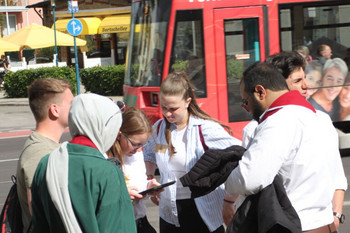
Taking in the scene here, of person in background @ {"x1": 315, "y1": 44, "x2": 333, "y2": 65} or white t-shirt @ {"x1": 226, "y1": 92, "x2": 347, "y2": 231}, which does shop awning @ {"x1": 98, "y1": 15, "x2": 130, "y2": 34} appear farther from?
white t-shirt @ {"x1": 226, "y1": 92, "x2": 347, "y2": 231}

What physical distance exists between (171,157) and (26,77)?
22.2 metres

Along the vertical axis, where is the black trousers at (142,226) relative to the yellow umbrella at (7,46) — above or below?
below

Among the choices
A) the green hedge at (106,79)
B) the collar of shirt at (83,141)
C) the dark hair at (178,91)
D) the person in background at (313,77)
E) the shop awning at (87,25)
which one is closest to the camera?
the collar of shirt at (83,141)

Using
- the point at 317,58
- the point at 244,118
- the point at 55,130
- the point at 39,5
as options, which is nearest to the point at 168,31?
the point at 244,118

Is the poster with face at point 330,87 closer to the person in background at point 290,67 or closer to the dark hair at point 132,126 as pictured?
the person in background at point 290,67

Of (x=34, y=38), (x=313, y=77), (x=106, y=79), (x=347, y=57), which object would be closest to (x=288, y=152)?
(x=313, y=77)

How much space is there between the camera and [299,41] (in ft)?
34.8

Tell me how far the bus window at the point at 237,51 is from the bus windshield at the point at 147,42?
1.03m

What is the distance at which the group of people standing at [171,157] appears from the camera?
101 inches

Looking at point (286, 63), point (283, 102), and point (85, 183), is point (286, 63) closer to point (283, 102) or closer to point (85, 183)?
point (283, 102)

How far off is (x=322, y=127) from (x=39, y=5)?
43.6 meters

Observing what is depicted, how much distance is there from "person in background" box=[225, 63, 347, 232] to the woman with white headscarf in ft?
2.21

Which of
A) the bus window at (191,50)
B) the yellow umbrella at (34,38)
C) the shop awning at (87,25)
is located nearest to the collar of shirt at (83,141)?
the bus window at (191,50)

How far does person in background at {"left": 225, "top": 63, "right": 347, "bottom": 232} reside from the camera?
2.99m
